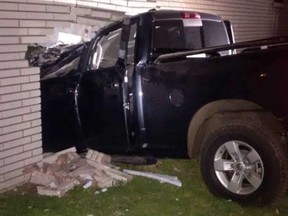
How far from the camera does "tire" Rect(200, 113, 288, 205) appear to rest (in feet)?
13.7

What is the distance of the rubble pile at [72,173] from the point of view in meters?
4.90

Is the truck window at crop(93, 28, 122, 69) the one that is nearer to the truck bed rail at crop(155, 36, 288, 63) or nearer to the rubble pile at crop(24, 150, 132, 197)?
the truck bed rail at crop(155, 36, 288, 63)

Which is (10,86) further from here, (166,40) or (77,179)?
(166,40)

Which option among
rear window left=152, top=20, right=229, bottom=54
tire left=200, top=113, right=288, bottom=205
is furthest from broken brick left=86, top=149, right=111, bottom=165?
rear window left=152, top=20, right=229, bottom=54

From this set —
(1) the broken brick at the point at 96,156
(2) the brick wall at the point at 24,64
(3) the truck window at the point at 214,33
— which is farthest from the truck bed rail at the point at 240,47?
(1) the broken brick at the point at 96,156

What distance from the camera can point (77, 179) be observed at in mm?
5078

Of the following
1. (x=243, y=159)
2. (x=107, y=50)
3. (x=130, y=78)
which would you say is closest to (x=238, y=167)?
(x=243, y=159)

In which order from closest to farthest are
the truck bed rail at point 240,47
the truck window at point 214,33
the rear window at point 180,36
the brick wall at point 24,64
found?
the truck bed rail at point 240,47 < the brick wall at point 24,64 < the rear window at point 180,36 < the truck window at point 214,33

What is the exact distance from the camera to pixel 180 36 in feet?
16.6

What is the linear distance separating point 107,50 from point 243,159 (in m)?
2.11

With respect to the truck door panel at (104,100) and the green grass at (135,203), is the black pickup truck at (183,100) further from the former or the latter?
the green grass at (135,203)

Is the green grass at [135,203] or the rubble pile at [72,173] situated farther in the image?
the rubble pile at [72,173]

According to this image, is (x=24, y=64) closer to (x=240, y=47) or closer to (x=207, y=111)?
(x=207, y=111)

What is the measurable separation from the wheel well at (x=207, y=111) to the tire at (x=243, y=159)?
3.1 inches
